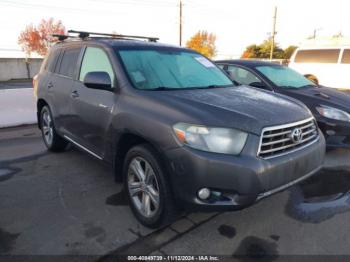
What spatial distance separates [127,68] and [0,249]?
6.78 feet

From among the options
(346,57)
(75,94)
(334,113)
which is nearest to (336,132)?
(334,113)

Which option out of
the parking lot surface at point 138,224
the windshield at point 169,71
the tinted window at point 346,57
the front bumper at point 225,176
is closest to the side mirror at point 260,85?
the windshield at point 169,71

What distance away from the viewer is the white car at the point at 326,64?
41.3 ft

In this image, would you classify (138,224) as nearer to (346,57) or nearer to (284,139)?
(284,139)

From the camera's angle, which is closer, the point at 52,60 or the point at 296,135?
the point at 296,135

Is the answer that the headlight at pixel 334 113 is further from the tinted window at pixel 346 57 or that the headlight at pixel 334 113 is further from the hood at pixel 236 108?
the tinted window at pixel 346 57

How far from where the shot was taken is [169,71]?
3512 millimetres

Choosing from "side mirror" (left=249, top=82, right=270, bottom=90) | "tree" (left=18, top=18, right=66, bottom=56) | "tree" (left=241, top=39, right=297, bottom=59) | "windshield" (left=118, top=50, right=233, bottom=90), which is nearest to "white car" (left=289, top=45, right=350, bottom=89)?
"side mirror" (left=249, top=82, right=270, bottom=90)

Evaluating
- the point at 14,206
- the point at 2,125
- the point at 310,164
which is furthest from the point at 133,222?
the point at 2,125

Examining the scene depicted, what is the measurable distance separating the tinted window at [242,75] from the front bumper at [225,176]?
Result: 3.50 meters

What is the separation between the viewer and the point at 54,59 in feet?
16.3

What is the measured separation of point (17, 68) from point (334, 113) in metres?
34.5

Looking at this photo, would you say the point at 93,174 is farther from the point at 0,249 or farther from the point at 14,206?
the point at 0,249

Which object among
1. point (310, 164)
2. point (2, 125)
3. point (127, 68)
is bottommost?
point (2, 125)
